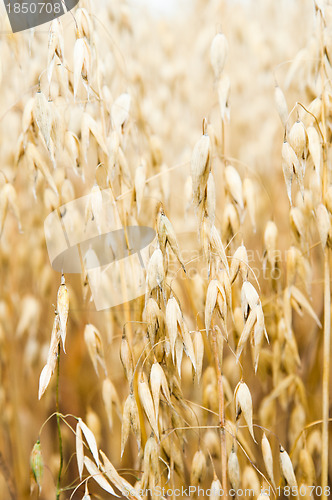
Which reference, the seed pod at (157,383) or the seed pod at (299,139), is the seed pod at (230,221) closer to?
the seed pod at (299,139)

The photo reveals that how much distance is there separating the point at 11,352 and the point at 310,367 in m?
0.54

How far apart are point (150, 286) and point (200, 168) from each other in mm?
142

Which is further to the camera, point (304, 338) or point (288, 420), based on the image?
point (304, 338)

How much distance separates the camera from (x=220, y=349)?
1.73ft

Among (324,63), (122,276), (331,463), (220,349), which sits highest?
(324,63)

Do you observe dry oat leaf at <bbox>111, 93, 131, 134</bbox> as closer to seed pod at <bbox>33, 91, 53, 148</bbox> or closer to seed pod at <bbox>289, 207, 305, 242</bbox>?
seed pod at <bbox>33, 91, 53, 148</bbox>

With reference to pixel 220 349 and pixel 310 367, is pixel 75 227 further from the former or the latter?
pixel 310 367

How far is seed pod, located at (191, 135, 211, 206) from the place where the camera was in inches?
20.9

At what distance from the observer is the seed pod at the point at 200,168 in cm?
53

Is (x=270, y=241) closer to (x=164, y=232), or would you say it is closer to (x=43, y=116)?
(x=164, y=232)


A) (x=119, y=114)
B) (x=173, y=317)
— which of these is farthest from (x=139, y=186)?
(x=173, y=317)

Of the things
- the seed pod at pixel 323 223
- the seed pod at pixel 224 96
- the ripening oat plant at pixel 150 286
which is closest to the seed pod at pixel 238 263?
the ripening oat plant at pixel 150 286

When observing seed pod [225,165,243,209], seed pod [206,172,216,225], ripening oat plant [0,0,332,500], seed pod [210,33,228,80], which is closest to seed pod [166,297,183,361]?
ripening oat plant [0,0,332,500]

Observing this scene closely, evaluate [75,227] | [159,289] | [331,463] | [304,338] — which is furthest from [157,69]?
[331,463]
